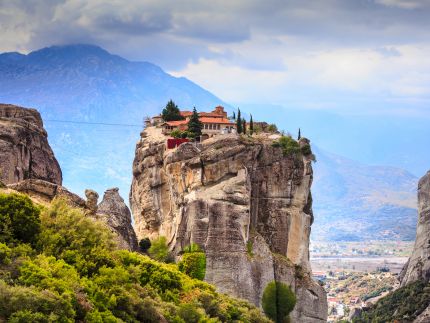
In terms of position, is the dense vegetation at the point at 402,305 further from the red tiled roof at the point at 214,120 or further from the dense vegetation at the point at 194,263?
the dense vegetation at the point at 194,263

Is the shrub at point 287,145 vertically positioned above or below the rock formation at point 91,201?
above

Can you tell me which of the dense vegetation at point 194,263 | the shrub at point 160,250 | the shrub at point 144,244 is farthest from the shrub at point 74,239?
the shrub at point 144,244

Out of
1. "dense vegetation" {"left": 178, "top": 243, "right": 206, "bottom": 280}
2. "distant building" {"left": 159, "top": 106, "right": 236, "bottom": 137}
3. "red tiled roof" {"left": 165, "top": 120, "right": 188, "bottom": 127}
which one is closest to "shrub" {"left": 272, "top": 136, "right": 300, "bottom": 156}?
"distant building" {"left": 159, "top": 106, "right": 236, "bottom": 137}

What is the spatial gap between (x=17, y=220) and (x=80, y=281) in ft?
16.3

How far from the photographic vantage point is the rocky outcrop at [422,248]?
12606 cm

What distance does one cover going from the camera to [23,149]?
7806cm

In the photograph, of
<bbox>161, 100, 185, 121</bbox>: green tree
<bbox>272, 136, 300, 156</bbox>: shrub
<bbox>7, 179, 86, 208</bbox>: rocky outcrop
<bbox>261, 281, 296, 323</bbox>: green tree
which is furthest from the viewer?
<bbox>161, 100, 185, 121</bbox>: green tree

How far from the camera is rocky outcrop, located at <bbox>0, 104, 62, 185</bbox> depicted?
74625 mm

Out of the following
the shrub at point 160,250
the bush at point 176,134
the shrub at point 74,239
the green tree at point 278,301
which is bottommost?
the green tree at point 278,301

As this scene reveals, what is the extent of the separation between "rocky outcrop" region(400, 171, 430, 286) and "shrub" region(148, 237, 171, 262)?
50.6 metres

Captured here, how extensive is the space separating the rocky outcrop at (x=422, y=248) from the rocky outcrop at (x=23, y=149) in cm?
5804

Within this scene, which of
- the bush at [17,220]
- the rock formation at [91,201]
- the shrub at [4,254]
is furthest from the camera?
the rock formation at [91,201]

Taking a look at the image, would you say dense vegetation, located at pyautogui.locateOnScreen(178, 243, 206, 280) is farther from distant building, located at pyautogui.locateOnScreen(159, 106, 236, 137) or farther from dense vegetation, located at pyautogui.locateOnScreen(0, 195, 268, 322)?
distant building, located at pyautogui.locateOnScreen(159, 106, 236, 137)

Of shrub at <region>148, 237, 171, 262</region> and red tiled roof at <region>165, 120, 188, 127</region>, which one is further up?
red tiled roof at <region>165, 120, 188, 127</region>
